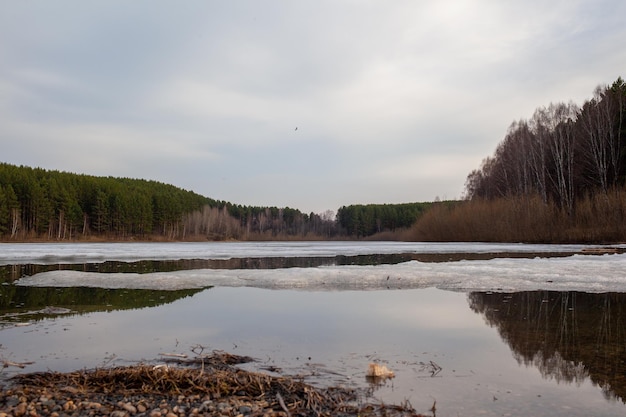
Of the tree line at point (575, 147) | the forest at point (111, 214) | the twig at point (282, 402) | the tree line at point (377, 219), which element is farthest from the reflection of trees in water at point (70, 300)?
the tree line at point (377, 219)

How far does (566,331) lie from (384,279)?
6255 millimetres

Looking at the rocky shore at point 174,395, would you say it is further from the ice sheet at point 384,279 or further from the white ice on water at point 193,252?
the white ice on water at point 193,252

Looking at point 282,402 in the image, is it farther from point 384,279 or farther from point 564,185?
point 564,185

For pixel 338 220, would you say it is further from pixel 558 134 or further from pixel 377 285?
pixel 377 285

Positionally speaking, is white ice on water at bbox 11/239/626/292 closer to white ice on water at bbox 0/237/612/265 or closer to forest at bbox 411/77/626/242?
white ice on water at bbox 0/237/612/265

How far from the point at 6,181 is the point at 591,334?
85.5 meters

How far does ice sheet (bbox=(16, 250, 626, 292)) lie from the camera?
36.7 feet

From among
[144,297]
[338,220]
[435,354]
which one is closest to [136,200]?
[338,220]

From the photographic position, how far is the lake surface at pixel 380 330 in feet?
13.3

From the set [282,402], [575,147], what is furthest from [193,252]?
[575,147]

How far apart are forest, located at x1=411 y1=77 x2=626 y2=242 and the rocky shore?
108 ft

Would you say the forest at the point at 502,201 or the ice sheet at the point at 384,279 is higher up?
the forest at the point at 502,201

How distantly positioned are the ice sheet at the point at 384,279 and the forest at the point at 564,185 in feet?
71.6

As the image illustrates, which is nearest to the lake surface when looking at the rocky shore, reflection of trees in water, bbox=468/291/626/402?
reflection of trees in water, bbox=468/291/626/402
